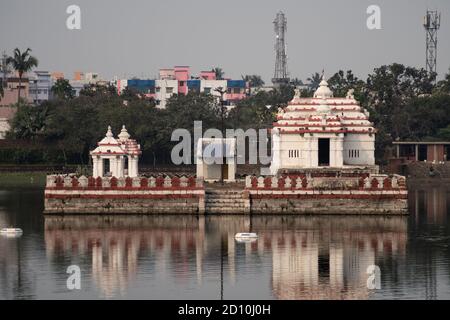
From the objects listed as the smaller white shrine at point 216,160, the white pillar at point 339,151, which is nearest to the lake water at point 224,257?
the white pillar at point 339,151

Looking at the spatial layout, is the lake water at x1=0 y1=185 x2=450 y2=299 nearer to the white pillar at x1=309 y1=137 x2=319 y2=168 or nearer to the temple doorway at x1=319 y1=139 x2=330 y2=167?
the white pillar at x1=309 y1=137 x2=319 y2=168

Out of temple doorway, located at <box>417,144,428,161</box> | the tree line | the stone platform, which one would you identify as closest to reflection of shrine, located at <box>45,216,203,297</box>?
the stone platform

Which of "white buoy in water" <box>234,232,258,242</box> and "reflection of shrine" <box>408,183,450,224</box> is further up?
"reflection of shrine" <box>408,183,450,224</box>

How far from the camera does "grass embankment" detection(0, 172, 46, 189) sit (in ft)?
387

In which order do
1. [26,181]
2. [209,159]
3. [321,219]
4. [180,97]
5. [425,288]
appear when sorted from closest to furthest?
[425,288], [321,219], [209,159], [26,181], [180,97]

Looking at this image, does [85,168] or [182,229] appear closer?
[182,229]

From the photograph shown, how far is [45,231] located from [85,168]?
48980 millimetres

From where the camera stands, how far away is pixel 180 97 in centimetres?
16100

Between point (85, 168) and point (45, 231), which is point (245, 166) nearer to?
point (85, 168)

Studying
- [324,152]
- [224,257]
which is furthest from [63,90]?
[224,257]

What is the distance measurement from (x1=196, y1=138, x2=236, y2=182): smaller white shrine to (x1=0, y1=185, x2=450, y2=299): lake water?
1090cm

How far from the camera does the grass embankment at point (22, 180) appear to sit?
387 feet

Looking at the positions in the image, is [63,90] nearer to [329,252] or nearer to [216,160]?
[216,160]
